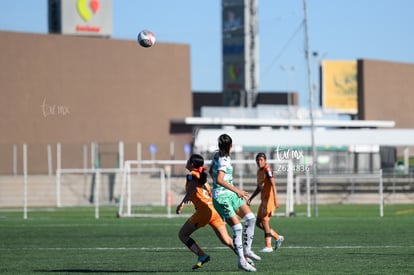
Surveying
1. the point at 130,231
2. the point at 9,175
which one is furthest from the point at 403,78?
the point at 130,231

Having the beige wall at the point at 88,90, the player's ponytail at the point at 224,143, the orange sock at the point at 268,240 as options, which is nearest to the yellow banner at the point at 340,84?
the beige wall at the point at 88,90

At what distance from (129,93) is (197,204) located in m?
50.7

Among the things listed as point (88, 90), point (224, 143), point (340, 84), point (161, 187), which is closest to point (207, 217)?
point (224, 143)

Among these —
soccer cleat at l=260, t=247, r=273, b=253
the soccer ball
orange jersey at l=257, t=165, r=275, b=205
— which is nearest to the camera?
soccer cleat at l=260, t=247, r=273, b=253

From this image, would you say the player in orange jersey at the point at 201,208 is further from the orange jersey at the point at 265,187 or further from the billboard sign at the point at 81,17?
the billboard sign at the point at 81,17

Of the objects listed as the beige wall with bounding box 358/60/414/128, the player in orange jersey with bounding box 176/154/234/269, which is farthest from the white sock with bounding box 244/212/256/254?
the beige wall with bounding box 358/60/414/128

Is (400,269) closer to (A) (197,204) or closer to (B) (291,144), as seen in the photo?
(A) (197,204)

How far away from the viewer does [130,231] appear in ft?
99.2

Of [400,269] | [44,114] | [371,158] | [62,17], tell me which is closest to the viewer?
[400,269]

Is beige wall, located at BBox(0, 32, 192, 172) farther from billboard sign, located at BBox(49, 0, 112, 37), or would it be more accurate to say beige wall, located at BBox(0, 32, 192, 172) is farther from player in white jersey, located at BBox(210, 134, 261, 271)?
player in white jersey, located at BBox(210, 134, 261, 271)

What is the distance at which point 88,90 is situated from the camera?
62062 millimetres

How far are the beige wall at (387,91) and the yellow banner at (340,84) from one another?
25.9 feet

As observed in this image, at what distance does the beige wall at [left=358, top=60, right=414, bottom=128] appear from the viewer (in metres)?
91.5

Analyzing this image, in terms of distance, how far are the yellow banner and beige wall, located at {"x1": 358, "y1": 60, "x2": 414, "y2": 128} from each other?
7900mm
